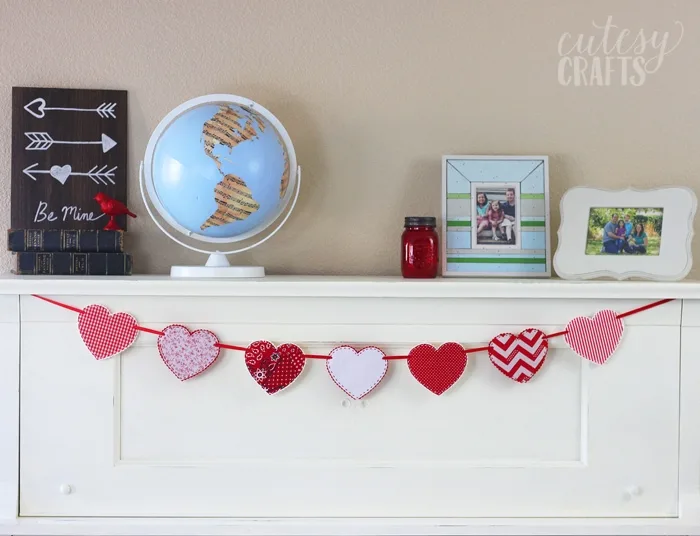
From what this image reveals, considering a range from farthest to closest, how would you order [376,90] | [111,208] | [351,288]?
[376,90] → [111,208] → [351,288]

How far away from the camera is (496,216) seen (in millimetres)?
1602

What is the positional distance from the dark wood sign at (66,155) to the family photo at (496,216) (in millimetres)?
835

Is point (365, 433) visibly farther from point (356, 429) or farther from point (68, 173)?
point (68, 173)

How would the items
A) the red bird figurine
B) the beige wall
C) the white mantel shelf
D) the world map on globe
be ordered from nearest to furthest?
the white mantel shelf, the world map on globe, the red bird figurine, the beige wall

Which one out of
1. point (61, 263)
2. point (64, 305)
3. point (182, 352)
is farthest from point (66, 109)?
point (182, 352)

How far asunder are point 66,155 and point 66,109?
108mm

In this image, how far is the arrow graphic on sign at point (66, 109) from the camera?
166 centimetres

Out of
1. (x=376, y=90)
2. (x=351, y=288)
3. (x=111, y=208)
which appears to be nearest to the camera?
(x=351, y=288)

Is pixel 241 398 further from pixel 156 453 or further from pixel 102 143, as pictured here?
pixel 102 143

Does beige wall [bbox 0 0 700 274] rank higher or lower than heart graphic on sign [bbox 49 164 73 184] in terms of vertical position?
higher

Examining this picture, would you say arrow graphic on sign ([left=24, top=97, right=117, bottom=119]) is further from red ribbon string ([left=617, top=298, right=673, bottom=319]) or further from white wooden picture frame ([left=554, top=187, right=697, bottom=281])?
red ribbon string ([left=617, top=298, right=673, bottom=319])

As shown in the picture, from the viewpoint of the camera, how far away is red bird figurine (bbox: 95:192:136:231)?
1.58 m

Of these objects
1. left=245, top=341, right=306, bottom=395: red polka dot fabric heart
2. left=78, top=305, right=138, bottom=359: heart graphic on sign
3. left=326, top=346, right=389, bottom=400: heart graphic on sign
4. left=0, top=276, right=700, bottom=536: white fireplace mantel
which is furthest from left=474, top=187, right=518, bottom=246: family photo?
left=78, top=305, right=138, bottom=359: heart graphic on sign

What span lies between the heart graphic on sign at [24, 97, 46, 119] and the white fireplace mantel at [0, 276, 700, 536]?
1.58 ft
